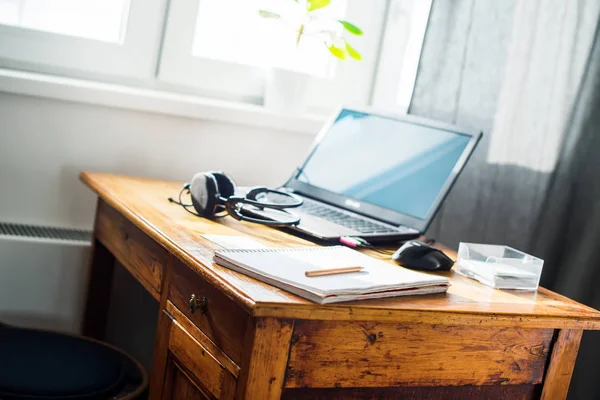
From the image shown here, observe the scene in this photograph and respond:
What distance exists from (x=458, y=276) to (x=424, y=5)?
1.14m

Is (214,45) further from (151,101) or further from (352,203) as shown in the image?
(352,203)

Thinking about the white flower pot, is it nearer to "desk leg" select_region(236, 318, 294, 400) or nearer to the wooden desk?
the wooden desk

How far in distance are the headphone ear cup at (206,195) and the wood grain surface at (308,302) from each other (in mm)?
22

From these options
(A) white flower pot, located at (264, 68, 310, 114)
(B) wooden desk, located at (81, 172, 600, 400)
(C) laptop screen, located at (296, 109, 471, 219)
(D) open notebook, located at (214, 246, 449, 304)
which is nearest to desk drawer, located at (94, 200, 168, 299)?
(B) wooden desk, located at (81, 172, 600, 400)

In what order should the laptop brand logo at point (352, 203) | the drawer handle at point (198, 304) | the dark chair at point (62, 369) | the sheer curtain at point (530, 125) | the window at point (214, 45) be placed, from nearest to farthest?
1. the drawer handle at point (198, 304)
2. the dark chair at point (62, 369)
3. the sheer curtain at point (530, 125)
4. the laptop brand logo at point (352, 203)
5. the window at point (214, 45)

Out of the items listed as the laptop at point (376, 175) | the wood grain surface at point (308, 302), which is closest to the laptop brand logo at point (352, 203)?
the laptop at point (376, 175)

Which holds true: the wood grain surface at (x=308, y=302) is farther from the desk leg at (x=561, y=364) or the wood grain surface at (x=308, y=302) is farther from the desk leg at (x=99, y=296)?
the desk leg at (x=99, y=296)

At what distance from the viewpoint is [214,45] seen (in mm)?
2109

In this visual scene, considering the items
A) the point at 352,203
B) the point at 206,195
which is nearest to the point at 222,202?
the point at 206,195

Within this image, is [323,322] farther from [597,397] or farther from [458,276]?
[597,397]

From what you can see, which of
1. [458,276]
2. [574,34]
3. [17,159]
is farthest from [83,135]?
[574,34]

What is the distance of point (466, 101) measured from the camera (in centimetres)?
181

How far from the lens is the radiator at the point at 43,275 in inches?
71.5

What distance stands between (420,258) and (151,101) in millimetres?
886
